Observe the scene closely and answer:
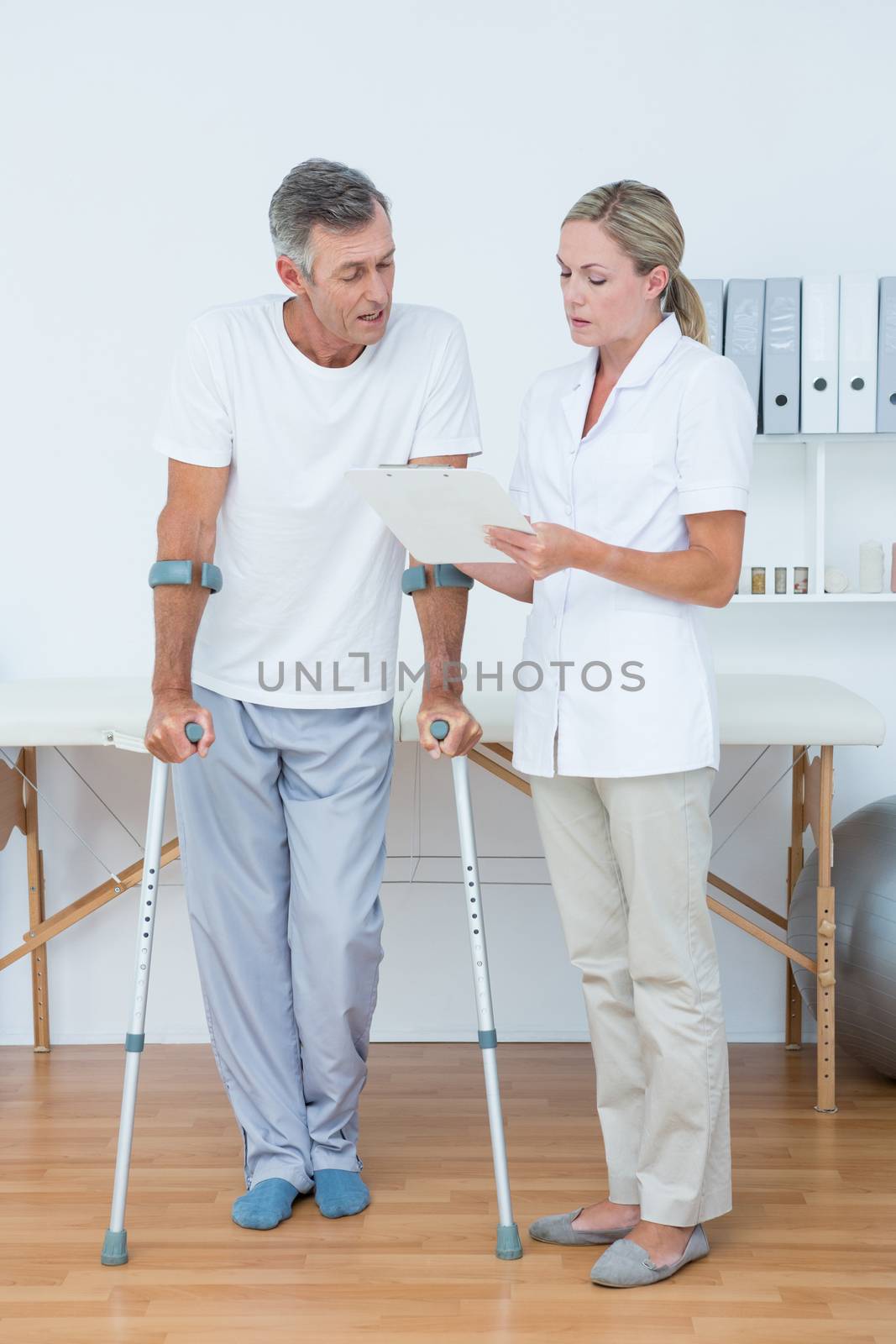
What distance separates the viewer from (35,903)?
9.48 feet

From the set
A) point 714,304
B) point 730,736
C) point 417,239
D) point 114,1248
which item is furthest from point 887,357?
point 114,1248

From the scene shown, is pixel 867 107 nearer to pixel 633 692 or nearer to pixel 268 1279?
pixel 633 692

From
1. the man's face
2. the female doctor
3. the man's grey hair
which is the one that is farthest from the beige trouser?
the man's grey hair

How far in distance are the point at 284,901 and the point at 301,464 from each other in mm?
666

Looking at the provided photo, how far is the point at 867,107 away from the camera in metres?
2.80

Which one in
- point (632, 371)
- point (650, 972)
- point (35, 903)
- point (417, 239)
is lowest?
point (35, 903)

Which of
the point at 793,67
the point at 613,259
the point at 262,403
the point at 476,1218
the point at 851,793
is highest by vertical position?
the point at 793,67

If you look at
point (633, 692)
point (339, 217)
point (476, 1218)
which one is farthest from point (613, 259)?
point (476, 1218)

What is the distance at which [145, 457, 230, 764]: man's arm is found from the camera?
1932 mm

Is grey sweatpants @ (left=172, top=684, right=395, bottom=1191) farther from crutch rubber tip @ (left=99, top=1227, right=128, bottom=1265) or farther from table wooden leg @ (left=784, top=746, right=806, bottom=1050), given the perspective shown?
table wooden leg @ (left=784, top=746, right=806, bottom=1050)

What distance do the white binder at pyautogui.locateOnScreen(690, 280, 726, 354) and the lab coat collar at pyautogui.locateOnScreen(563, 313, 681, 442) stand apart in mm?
887

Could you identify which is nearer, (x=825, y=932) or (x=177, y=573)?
(x=177, y=573)

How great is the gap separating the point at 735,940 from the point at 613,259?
1703 mm

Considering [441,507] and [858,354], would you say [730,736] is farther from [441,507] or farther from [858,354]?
[441,507]
